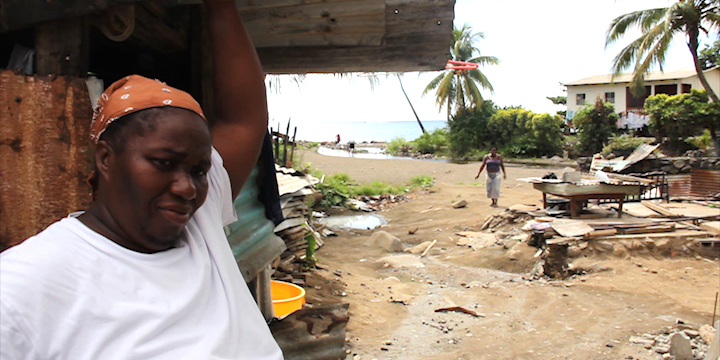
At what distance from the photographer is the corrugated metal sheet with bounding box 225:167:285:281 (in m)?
3.45

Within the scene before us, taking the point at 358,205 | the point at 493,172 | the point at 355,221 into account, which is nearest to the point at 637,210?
the point at 493,172

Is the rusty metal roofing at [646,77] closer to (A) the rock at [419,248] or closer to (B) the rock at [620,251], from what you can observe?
(A) the rock at [419,248]

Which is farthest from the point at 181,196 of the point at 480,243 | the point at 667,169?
the point at 667,169

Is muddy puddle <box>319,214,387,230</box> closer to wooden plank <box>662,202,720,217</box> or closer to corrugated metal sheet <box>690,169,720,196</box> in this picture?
wooden plank <box>662,202,720,217</box>

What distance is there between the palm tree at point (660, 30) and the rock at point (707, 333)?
54.4 ft

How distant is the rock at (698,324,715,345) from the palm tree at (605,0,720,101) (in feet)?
54.4

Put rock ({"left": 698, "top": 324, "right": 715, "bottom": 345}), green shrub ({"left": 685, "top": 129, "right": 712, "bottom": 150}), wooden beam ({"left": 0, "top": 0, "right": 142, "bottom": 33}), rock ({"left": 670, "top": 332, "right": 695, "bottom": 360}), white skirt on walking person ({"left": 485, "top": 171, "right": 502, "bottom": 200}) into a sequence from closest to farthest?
1. wooden beam ({"left": 0, "top": 0, "right": 142, "bottom": 33})
2. rock ({"left": 670, "top": 332, "right": 695, "bottom": 360})
3. rock ({"left": 698, "top": 324, "right": 715, "bottom": 345})
4. white skirt on walking person ({"left": 485, "top": 171, "right": 502, "bottom": 200})
5. green shrub ({"left": 685, "top": 129, "right": 712, "bottom": 150})

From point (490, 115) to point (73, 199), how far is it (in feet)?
108

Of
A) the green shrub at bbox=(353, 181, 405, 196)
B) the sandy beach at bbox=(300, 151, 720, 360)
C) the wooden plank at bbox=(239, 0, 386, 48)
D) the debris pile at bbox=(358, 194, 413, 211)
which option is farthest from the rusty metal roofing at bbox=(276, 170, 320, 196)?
the green shrub at bbox=(353, 181, 405, 196)

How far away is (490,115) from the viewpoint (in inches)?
1305

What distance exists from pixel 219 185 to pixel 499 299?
667 cm

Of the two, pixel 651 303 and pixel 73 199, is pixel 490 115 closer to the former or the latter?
pixel 651 303

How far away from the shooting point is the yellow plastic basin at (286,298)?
441 centimetres

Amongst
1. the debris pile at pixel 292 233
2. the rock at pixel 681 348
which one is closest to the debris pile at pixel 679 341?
the rock at pixel 681 348
